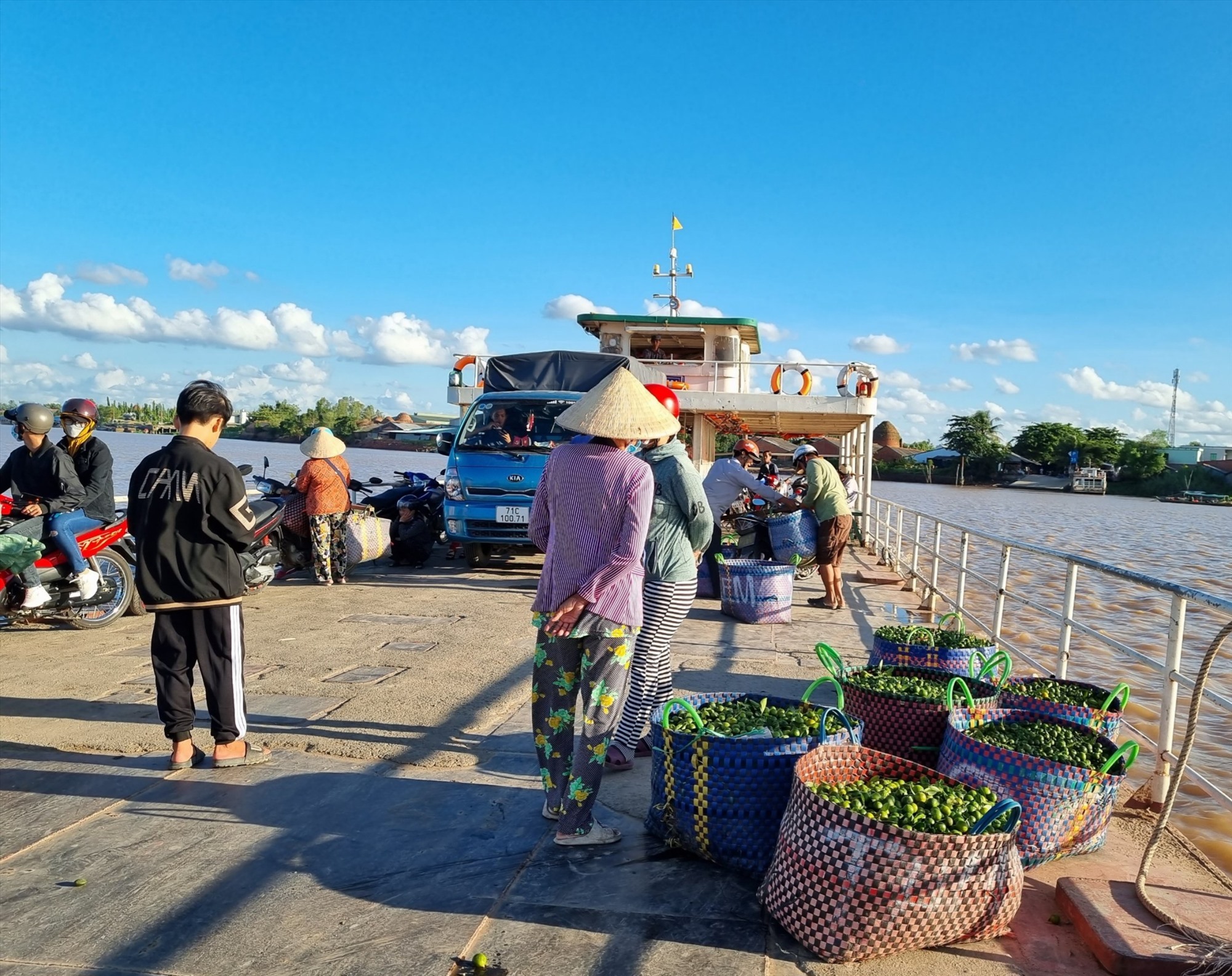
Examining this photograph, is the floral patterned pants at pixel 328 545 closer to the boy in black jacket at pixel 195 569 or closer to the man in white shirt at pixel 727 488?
the man in white shirt at pixel 727 488

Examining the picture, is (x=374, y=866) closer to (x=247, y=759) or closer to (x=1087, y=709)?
(x=247, y=759)

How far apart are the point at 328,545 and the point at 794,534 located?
4.99 m

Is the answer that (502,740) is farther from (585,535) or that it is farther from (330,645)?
(330,645)

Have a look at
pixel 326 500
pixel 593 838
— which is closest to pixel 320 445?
pixel 326 500

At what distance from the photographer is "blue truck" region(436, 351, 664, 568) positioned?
954cm

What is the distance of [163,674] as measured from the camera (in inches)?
157

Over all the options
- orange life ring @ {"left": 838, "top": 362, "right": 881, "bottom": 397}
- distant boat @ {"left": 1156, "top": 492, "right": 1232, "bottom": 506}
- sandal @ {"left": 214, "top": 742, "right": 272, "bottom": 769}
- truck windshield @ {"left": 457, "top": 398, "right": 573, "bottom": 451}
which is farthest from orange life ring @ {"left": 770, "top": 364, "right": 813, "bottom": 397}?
distant boat @ {"left": 1156, "top": 492, "right": 1232, "bottom": 506}

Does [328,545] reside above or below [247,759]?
above

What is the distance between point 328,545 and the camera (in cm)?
939

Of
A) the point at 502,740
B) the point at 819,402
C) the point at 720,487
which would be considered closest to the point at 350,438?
the point at 819,402

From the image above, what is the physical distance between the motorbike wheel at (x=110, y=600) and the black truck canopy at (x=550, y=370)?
17.6ft

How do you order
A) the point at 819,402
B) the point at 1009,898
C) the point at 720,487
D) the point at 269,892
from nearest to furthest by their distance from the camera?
1. the point at 1009,898
2. the point at 269,892
3. the point at 720,487
4. the point at 819,402

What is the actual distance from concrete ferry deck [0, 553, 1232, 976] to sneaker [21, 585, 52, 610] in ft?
3.18

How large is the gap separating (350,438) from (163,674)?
171 feet
